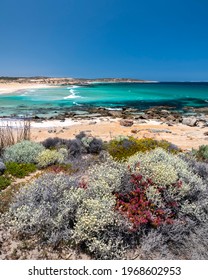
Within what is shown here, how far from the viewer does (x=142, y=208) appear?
16.8 ft

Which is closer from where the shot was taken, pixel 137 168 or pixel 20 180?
pixel 137 168

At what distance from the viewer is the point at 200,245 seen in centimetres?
488

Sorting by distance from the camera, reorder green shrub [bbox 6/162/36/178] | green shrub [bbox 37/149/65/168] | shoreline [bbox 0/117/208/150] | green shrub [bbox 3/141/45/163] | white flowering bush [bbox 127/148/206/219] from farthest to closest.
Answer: shoreline [bbox 0/117/208/150]
green shrub [bbox 3/141/45/163]
green shrub [bbox 37/149/65/168]
green shrub [bbox 6/162/36/178]
white flowering bush [bbox 127/148/206/219]

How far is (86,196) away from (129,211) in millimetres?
865

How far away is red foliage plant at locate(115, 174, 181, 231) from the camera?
16.3 feet

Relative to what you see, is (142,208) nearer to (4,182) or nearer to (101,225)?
(101,225)

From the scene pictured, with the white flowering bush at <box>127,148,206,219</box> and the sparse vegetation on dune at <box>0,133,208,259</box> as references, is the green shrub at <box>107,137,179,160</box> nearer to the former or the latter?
the sparse vegetation on dune at <box>0,133,208,259</box>

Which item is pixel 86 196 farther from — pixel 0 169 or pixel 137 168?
pixel 0 169

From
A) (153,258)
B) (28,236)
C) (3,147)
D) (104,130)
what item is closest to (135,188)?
(153,258)

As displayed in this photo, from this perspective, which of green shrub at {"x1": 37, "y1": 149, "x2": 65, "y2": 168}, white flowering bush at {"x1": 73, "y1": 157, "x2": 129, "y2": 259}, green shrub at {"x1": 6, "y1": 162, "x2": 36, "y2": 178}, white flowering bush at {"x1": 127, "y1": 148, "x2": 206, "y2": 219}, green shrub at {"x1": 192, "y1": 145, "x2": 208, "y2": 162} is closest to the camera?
white flowering bush at {"x1": 73, "y1": 157, "x2": 129, "y2": 259}

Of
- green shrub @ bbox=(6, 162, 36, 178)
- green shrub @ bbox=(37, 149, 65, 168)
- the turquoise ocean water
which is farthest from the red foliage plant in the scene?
the turquoise ocean water

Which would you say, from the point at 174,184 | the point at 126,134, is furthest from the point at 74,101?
the point at 174,184

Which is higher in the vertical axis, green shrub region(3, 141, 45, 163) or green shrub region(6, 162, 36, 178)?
green shrub region(3, 141, 45, 163)

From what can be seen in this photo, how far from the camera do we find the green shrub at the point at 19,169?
820 centimetres
